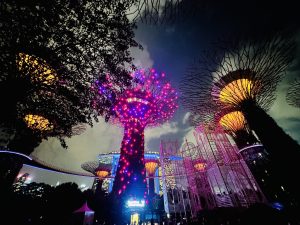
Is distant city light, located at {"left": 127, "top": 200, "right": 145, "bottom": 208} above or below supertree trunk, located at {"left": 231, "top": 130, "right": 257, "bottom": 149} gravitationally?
below

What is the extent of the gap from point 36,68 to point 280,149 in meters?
9.49

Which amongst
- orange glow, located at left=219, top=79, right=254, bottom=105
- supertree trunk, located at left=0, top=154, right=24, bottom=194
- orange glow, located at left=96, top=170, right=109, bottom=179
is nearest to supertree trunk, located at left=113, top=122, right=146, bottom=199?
supertree trunk, located at left=0, top=154, right=24, bottom=194

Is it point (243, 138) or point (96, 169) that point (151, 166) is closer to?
point (96, 169)

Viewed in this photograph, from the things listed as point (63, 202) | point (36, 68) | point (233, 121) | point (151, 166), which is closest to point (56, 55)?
point (36, 68)

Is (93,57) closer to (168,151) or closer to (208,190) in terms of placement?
(168,151)

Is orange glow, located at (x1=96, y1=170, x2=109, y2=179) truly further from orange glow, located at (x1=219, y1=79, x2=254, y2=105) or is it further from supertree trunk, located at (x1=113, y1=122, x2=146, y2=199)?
orange glow, located at (x1=219, y1=79, x2=254, y2=105)

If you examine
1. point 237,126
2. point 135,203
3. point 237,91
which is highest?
point 237,126

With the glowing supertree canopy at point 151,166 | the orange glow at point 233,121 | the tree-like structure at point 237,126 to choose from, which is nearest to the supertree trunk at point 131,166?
the tree-like structure at point 237,126

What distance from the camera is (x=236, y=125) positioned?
1198 centimetres

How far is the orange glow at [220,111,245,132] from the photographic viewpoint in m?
11.8

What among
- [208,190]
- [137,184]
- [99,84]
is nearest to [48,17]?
[99,84]

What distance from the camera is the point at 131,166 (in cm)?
1536

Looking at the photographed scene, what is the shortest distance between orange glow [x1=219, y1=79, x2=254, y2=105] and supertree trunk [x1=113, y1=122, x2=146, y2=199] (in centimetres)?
1072

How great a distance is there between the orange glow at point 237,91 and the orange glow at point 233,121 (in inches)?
151
